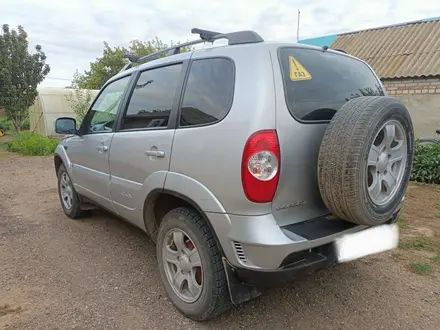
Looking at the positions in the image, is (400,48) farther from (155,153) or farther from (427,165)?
(155,153)

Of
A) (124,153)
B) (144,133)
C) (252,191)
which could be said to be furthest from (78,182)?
(252,191)

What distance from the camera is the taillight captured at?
191 centimetres

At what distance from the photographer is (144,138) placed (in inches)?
105

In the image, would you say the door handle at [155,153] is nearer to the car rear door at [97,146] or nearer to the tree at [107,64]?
the car rear door at [97,146]

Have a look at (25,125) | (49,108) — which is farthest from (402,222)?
(25,125)

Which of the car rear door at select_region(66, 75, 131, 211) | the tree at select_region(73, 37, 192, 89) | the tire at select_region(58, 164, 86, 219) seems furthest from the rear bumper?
the tree at select_region(73, 37, 192, 89)

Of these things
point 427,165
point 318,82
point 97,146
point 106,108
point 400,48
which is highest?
point 400,48

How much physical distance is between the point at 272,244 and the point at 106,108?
7.95 ft

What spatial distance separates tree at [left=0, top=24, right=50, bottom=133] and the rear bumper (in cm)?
1533

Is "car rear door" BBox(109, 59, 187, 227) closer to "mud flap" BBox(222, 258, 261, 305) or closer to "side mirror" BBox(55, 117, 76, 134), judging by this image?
"mud flap" BBox(222, 258, 261, 305)

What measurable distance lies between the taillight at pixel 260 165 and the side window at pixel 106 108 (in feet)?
5.86

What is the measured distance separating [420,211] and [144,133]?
4.08 meters

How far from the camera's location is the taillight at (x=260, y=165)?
191 cm

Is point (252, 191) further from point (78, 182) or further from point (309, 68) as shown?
point (78, 182)
